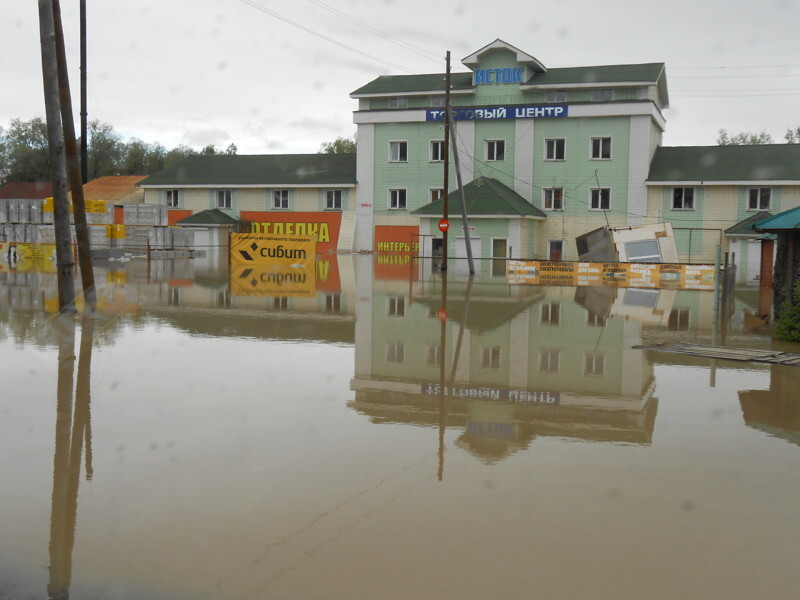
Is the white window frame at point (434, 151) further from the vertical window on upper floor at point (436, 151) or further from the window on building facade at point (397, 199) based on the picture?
the window on building facade at point (397, 199)

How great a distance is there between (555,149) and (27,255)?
30643 millimetres

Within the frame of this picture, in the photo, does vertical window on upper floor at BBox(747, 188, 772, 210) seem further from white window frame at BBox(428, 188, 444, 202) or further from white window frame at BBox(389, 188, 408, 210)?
white window frame at BBox(389, 188, 408, 210)

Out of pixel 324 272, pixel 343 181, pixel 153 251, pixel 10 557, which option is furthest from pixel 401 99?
pixel 10 557

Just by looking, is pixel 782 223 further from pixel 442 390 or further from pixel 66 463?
pixel 66 463

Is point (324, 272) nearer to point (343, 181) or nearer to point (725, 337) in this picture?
point (725, 337)

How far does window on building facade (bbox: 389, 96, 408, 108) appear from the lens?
2116 inches

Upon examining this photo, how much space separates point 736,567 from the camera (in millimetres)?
5074

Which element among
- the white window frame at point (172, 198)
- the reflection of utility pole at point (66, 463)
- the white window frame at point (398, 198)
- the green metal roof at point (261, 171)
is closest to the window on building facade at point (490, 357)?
the reflection of utility pole at point (66, 463)

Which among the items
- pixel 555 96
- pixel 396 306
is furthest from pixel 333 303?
pixel 555 96

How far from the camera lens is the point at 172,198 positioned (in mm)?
62375

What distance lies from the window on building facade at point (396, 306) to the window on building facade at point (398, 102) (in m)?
33.7

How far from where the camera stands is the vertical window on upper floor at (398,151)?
178 feet

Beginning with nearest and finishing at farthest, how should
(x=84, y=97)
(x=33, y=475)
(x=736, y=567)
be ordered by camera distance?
(x=736, y=567) < (x=33, y=475) < (x=84, y=97)

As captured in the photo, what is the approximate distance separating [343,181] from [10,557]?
52436mm
